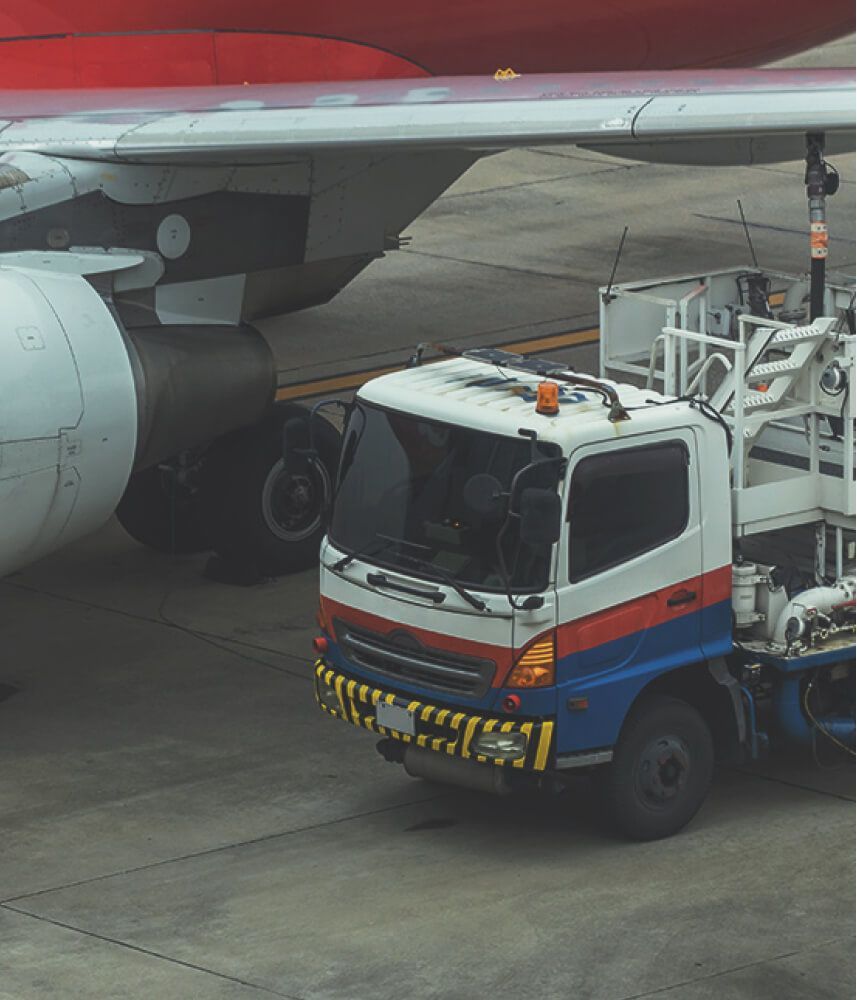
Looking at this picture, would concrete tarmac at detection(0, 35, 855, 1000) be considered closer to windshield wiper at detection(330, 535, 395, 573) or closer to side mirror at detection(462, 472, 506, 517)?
windshield wiper at detection(330, 535, 395, 573)

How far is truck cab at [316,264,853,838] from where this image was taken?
9914mm

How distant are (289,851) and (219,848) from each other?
1.13ft

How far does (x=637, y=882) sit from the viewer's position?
984cm

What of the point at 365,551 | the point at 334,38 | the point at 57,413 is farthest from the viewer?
the point at 334,38

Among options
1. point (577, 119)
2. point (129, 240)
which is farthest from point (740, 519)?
point (129, 240)

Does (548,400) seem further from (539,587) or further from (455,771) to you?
(455,771)

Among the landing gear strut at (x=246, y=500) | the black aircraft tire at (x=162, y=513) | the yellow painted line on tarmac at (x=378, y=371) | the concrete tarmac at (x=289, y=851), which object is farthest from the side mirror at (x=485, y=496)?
the yellow painted line on tarmac at (x=378, y=371)

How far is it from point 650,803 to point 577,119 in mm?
4219

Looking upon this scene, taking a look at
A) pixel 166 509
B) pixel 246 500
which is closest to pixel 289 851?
pixel 246 500

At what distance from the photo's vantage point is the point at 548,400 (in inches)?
395

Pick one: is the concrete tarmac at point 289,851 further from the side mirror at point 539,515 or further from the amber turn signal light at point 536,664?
the side mirror at point 539,515

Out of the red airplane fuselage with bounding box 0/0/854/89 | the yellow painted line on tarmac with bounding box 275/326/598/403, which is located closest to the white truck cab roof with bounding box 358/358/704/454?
the red airplane fuselage with bounding box 0/0/854/89

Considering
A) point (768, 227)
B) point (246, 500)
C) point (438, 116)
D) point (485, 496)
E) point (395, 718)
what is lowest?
point (395, 718)

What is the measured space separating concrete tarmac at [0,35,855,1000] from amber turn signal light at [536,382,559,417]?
208 centimetres
